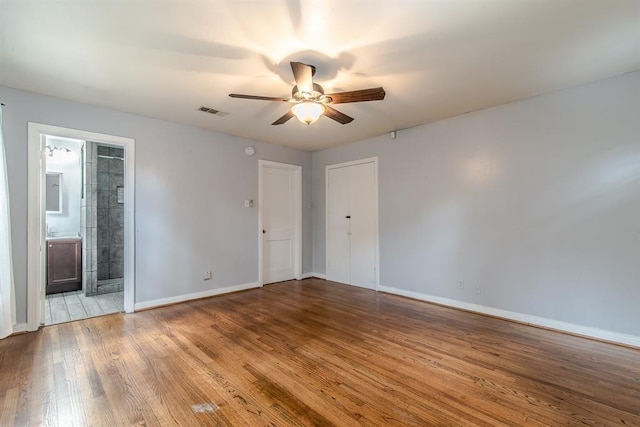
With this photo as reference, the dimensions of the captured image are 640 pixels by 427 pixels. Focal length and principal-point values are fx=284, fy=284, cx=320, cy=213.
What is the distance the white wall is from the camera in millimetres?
5277

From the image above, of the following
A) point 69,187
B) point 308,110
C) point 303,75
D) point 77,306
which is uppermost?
point 303,75

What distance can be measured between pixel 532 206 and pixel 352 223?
266 cm

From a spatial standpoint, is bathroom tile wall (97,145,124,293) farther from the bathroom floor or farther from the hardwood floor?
the hardwood floor

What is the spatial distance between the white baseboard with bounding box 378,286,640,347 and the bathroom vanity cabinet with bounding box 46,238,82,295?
548cm

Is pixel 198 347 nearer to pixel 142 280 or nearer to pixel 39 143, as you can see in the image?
pixel 142 280

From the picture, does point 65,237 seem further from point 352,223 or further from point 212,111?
point 352,223

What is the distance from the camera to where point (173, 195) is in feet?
13.2

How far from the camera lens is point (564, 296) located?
3.02 metres

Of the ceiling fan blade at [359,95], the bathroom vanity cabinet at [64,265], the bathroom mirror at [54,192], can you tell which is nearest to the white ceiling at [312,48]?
the ceiling fan blade at [359,95]

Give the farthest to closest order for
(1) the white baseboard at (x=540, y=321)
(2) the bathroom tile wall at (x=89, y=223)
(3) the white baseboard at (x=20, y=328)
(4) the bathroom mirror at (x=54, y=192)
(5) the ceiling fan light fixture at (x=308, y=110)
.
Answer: (4) the bathroom mirror at (x=54, y=192) < (2) the bathroom tile wall at (x=89, y=223) < (3) the white baseboard at (x=20, y=328) < (1) the white baseboard at (x=540, y=321) < (5) the ceiling fan light fixture at (x=308, y=110)

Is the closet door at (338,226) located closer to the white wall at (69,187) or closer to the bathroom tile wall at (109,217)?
the bathroom tile wall at (109,217)

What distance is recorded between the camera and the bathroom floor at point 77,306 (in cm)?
353

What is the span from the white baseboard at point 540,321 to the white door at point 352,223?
966 millimetres

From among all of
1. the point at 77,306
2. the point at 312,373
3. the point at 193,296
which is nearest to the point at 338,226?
the point at 193,296
